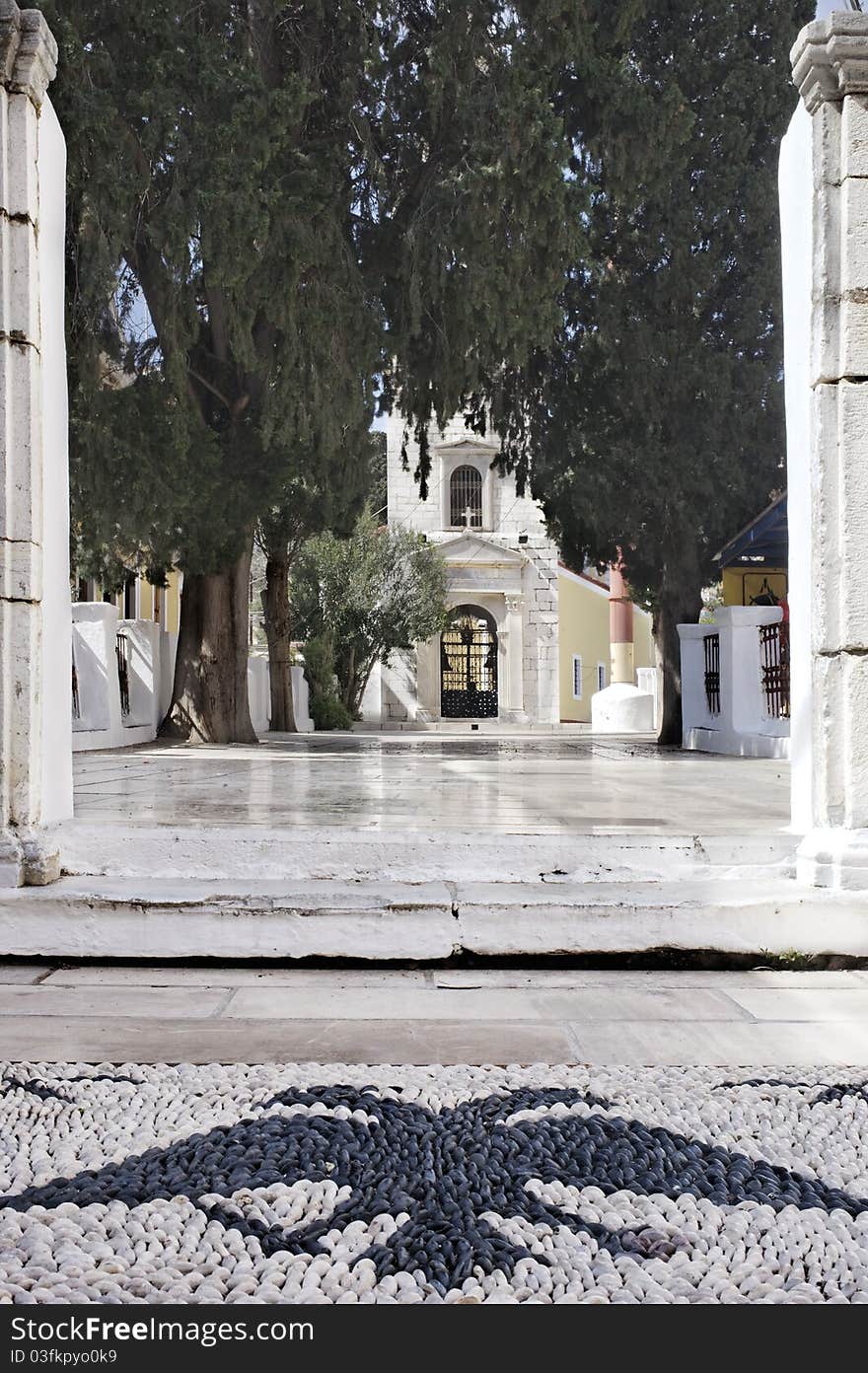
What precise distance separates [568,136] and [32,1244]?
11.4 meters

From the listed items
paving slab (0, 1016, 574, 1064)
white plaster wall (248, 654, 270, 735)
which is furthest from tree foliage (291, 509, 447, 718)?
paving slab (0, 1016, 574, 1064)

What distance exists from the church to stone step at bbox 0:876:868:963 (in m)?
24.3

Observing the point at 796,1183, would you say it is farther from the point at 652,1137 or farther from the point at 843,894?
the point at 843,894

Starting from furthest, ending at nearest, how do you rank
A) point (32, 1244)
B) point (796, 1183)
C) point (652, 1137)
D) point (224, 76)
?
point (224, 76)
point (652, 1137)
point (796, 1183)
point (32, 1244)

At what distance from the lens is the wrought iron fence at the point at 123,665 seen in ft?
41.9

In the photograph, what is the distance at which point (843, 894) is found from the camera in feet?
10.1

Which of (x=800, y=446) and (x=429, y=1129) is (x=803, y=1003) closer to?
(x=429, y=1129)

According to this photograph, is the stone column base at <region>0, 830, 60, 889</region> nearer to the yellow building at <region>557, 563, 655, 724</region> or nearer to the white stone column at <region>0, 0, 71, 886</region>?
the white stone column at <region>0, 0, 71, 886</region>

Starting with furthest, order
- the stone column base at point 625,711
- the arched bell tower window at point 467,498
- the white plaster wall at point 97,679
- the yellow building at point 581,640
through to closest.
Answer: the yellow building at point 581,640, the arched bell tower window at point 467,498, the stone column base at point 625,711, the white plaster wall at point 97,679

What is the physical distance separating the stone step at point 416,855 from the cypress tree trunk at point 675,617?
958 centimetres

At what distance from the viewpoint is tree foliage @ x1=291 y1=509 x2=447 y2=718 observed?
22.7m

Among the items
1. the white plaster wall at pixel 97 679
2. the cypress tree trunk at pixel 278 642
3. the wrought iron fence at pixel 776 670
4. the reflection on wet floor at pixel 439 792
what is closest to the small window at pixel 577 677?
the cypress tree trunk at pixel 278 642

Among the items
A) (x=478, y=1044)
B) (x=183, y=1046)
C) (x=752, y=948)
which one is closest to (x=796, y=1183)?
(x=478, y=1044)

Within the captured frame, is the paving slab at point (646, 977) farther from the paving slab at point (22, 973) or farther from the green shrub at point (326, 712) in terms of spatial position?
the green shrub at point (326, 712)
